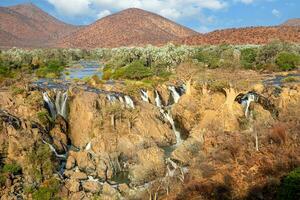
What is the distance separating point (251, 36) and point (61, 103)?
4074 inches

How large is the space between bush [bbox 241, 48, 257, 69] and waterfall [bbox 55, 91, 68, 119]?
40426 mm

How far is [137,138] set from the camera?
33.3 metres

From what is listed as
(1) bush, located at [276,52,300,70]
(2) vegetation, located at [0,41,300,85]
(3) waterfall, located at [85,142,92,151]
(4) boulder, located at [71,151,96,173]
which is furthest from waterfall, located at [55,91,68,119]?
(1) bush, located at [276,52,300,70]

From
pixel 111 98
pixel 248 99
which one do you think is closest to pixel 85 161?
pixel 111 98

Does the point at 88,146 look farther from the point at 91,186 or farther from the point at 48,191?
the point at 48,191

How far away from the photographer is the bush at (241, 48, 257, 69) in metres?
70.7

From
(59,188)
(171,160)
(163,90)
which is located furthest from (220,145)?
(163,90)

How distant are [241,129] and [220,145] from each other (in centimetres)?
792

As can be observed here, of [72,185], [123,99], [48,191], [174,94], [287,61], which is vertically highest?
[287,61]

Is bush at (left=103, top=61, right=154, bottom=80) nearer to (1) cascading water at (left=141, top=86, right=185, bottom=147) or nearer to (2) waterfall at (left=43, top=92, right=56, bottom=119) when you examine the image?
(1) cascading water at (left=141, top=86, right=185, bottom=147)

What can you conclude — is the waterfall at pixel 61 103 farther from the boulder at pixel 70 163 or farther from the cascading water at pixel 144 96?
the cascading water at pixel 144 96

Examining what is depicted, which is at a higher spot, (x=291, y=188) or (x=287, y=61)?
(x=287, y=61)

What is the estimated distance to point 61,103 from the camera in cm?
3659

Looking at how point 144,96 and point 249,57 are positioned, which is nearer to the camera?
point 144,96
